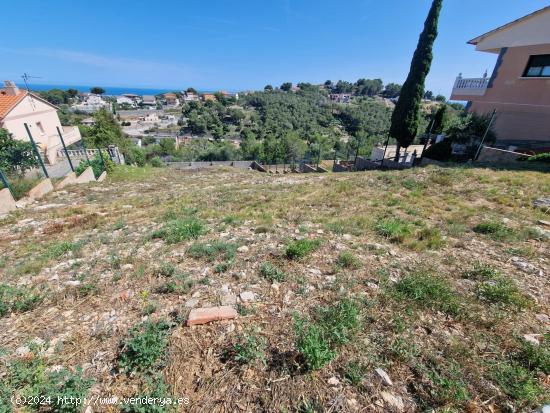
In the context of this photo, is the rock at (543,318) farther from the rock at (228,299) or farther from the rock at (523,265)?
the rock at (228,299)

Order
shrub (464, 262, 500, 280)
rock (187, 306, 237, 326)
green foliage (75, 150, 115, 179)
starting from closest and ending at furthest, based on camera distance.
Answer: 1. rock (187, 306, 237, 326)
2. shrub (464, 262, 500, 280)
3. green foliage (75, 150, 115, 179)

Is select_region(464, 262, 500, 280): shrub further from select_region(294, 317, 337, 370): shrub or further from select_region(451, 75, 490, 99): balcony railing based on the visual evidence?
select_region(451, 75, 490, 99): balcony railing

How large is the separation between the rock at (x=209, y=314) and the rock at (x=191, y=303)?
0.12m

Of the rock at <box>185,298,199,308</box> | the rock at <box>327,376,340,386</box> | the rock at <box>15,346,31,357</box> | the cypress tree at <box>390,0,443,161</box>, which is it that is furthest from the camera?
the cypress tree at <box>390,0,443,161</box>

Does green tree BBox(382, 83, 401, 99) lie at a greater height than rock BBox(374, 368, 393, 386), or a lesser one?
greater

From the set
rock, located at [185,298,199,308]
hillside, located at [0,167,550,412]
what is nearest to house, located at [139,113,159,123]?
hillside, located at [0,167,550,412]

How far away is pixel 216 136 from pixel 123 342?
68899mm

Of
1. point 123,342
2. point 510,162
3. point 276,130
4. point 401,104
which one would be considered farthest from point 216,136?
point 123,342

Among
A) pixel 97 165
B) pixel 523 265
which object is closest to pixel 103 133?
pixel 97 165

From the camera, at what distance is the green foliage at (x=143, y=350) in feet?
6.75

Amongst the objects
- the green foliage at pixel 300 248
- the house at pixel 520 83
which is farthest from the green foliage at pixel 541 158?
the green foliage at pixel 300 248

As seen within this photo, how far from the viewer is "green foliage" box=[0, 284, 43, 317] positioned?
2.74m

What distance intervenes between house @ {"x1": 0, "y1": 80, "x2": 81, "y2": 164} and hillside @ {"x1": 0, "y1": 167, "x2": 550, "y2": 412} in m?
13.1

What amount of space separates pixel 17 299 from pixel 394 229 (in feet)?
18.3
